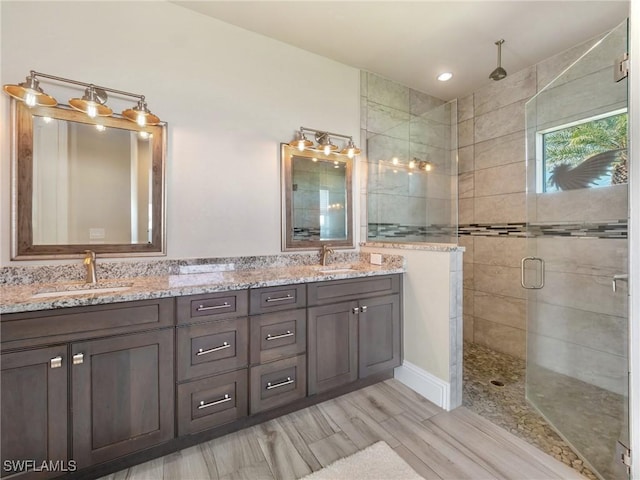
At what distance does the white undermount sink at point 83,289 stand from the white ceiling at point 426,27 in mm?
1925

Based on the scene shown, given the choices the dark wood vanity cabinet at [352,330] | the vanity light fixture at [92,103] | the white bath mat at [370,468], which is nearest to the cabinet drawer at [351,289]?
the dark wood vanity cabinet at [352,330]

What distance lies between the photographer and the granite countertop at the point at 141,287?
123 cm

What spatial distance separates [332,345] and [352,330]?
186 mm

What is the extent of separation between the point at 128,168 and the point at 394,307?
7.00 feet

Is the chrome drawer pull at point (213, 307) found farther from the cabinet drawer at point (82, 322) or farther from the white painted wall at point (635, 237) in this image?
the white painted wall at point (635, 237)

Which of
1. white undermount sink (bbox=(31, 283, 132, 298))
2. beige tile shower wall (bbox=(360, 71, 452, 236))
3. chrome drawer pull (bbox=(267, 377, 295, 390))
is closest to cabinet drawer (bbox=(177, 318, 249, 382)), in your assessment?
chrome drawer pull (bbox=(267, 377, 295, 390))

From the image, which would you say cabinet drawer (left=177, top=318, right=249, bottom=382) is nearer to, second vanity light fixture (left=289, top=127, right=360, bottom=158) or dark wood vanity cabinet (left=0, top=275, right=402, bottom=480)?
dark wood vanity cabinet (left=0, top=275, right=402, bottom=480)

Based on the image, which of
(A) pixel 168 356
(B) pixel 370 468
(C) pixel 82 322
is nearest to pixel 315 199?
(A) pixel 168 356

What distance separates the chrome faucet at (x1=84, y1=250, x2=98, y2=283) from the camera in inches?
64.0

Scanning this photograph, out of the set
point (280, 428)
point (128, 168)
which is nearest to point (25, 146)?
point (128, 168)

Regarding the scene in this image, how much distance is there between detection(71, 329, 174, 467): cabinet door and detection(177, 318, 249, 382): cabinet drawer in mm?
66

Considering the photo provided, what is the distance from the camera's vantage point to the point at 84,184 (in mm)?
1718

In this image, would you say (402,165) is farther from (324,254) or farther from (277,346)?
(277,346)

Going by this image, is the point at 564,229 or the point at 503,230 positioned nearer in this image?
the point at 564,229
